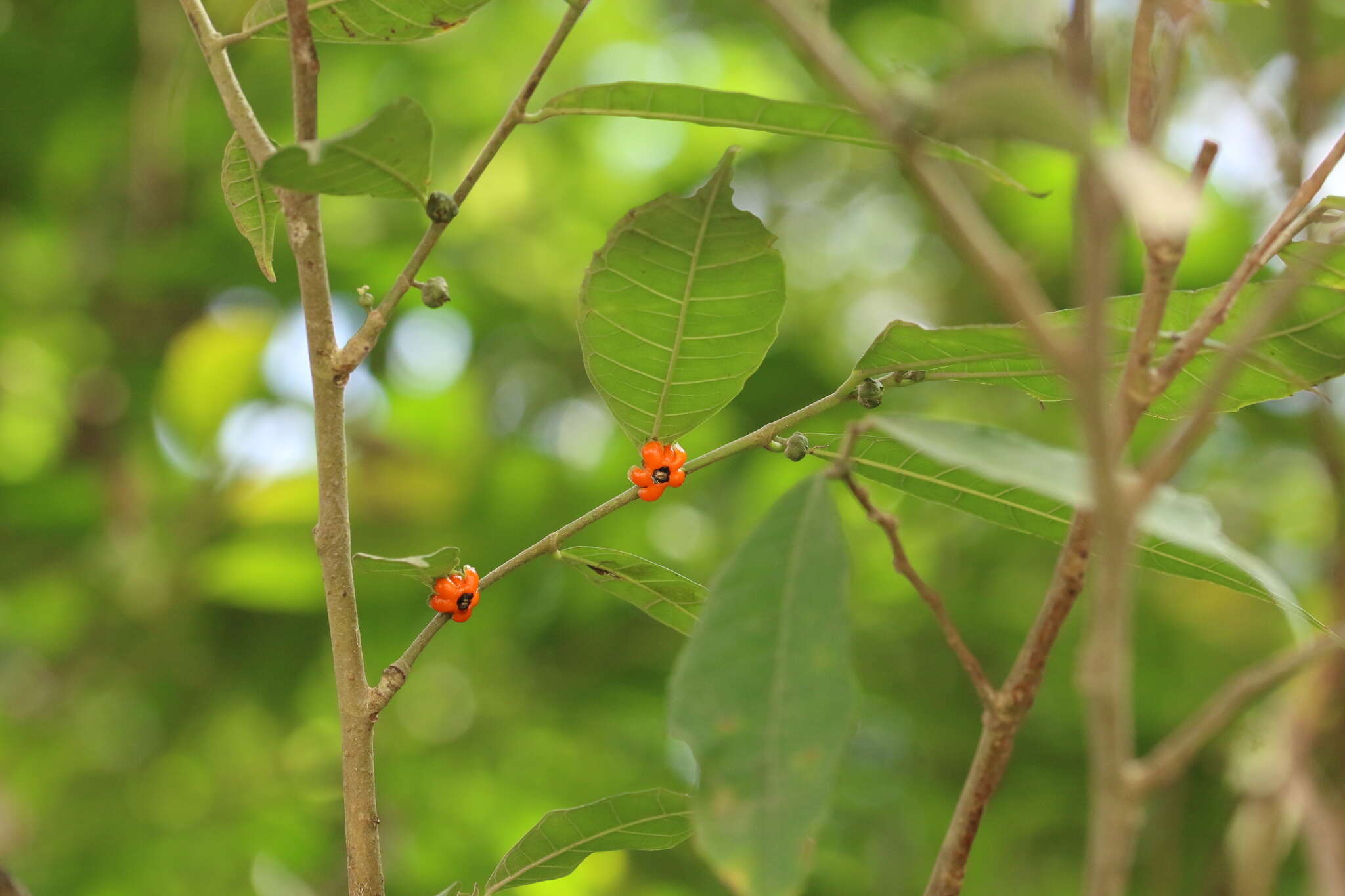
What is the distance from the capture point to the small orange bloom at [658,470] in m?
0.61

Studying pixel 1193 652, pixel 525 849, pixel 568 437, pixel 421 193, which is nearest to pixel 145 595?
pixel 568 437

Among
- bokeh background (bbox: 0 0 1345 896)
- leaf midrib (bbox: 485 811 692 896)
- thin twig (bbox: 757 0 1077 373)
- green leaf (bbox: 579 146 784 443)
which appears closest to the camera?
thin twig (bbox: 757 0 1077 373)

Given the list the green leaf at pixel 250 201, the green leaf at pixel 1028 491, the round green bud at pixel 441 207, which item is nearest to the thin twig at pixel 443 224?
the round green bud at pixel 441 207

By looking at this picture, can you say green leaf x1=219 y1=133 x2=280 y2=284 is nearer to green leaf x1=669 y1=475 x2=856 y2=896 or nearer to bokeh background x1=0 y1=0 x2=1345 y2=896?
green leaf x1=669 y1=475 x2=856 y2=896

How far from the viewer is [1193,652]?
5.74 feet

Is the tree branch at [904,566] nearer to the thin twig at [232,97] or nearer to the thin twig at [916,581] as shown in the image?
the thin twig at [916,581]

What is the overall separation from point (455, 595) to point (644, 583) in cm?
10

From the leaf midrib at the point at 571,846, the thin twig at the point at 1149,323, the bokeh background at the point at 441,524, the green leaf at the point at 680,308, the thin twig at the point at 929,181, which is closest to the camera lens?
the thin twig at the point at 929,181

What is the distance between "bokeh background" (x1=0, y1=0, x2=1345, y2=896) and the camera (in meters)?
1.66

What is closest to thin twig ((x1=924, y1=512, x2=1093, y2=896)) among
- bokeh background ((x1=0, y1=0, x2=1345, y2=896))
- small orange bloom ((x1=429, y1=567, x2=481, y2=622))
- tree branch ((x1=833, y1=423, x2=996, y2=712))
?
tree branch ((x1=833, y1=423, x2=996, y2=712))

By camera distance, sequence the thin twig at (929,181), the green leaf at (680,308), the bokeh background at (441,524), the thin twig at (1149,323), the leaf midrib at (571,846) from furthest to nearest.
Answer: the bokeh background at (441,524) < the leaf midrib at (571,846) < the green leaf at (680,308) < the thin twig at (1149,323) < the thin twig at (929,181)

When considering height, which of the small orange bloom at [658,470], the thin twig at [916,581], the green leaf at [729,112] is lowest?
the thin twig at [916,581]

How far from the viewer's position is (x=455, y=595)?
2.06 ft

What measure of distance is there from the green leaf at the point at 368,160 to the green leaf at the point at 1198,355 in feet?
0.74
